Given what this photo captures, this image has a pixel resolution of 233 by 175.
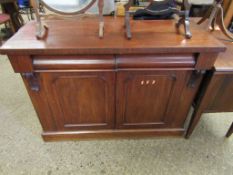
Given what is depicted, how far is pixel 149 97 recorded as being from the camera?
1.10m

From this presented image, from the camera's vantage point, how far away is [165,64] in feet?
3.04

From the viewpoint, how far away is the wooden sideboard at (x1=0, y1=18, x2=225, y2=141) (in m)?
0.87

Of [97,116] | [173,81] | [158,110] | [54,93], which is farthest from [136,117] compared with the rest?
[54,93]

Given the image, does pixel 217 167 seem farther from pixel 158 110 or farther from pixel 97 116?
pixel 97 116

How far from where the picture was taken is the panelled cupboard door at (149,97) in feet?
3.24

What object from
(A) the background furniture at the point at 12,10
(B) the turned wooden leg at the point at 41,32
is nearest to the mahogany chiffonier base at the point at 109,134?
(B) the turned wooden leg at the point at 41,32

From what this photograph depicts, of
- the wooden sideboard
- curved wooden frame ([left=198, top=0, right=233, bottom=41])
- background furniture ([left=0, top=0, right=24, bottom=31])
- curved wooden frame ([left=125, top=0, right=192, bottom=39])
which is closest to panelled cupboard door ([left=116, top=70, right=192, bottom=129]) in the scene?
the wooden sideboard

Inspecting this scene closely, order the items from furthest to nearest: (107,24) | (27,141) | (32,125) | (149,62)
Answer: (32,125) < (27,141) < (107,24) < (149,62)

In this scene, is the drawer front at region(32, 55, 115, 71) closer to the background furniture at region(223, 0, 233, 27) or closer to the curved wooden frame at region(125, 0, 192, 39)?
the curved wooden frame at region(125, 0, 192, 39)

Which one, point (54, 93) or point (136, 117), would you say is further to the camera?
point (136, 117)

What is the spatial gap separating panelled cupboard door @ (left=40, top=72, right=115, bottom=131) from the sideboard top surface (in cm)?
16

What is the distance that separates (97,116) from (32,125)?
656 mm

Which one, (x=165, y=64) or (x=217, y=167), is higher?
(x=165, y=64)

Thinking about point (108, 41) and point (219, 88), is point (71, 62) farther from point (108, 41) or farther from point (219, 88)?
point (219, 88)
